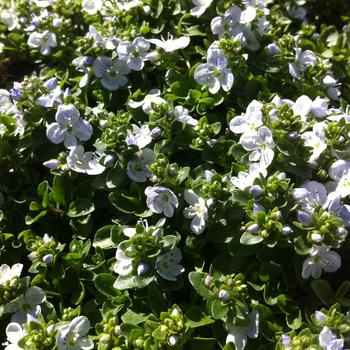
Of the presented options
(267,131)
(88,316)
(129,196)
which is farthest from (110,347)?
(267,131)

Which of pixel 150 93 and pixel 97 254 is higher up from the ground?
pixel 150 93

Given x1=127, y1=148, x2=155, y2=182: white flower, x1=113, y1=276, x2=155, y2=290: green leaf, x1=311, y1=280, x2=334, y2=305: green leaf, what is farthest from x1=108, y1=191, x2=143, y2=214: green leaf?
x1=311, y1=280, x2=334, y2=305: green leaf

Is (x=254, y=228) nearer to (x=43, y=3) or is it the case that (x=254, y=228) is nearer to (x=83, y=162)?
(x=83, y=162)

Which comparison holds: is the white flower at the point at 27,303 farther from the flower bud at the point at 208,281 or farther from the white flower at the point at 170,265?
the flower bud at the point at 208,281

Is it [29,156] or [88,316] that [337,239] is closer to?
[88,316]

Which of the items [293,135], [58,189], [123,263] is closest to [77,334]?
[123,263]
